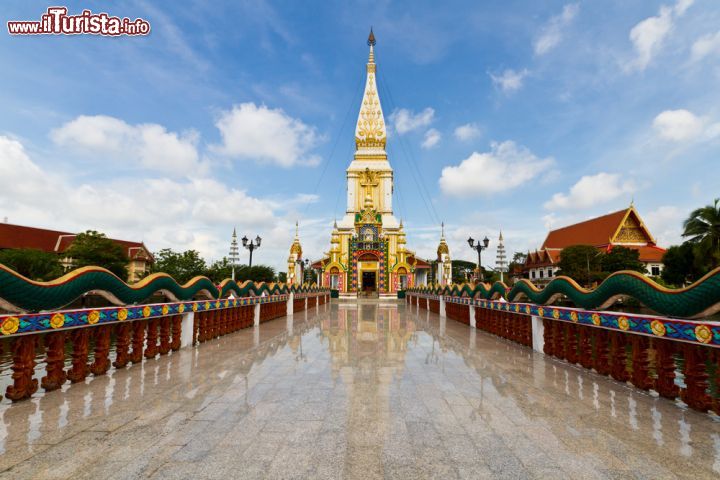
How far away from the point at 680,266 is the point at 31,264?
175 feet

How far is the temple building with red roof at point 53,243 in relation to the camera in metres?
40.1

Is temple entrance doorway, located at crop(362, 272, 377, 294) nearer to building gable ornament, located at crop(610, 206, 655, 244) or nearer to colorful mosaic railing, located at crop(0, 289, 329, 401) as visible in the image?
building gable ornament, located at crop(610, 206, 655, 244)

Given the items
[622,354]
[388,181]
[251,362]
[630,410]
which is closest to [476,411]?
[630,410]

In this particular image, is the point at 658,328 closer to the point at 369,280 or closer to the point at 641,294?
the point at 641,294

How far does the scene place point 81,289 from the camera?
5105 mm

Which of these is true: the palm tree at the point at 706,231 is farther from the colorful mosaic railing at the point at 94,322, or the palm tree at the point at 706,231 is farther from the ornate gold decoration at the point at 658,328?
the colorful mosaic railing at the point at 94,322

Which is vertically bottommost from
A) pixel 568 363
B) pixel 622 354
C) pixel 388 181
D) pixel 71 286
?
pixel 568 363

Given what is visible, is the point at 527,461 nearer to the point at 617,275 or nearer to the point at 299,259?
the point at 617,275

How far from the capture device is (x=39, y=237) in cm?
4375

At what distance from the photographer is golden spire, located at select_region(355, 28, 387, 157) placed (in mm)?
49688

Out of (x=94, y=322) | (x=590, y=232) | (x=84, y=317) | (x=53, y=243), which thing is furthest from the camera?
(x=590, y=232)

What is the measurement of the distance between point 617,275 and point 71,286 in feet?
26.8

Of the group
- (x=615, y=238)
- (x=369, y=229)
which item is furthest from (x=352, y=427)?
(x=615, y=238)

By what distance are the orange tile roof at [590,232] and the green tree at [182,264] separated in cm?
4654
